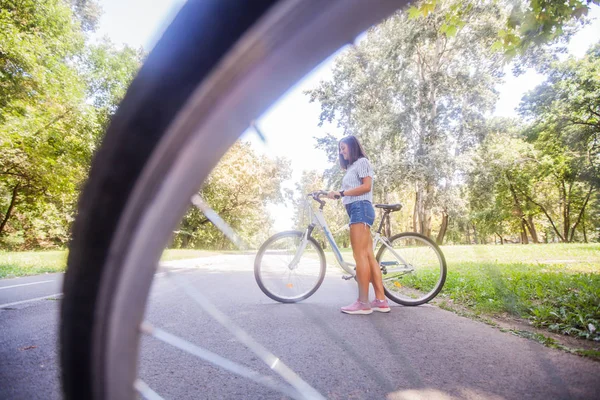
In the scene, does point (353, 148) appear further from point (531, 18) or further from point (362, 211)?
point (531, 18)

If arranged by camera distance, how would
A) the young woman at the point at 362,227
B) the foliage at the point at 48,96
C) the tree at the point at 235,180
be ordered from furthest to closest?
the foliage at the point at 48,96 < the young woman at the point at 362,227 < the tree at the point at 235,180

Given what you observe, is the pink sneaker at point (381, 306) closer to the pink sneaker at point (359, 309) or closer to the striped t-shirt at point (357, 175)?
the pink sneaker at point (359, 309)

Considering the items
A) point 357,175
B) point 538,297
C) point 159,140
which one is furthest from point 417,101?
point 159,140

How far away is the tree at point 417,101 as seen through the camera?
16.9 meters

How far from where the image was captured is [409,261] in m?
4.13

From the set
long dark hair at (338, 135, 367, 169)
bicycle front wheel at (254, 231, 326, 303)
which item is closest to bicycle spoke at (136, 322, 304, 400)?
bicycle front wheel at (254, 231, 326, 303)

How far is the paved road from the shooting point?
5.48 ft

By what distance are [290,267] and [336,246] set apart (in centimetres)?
66

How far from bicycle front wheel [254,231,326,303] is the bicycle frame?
0.13 feet

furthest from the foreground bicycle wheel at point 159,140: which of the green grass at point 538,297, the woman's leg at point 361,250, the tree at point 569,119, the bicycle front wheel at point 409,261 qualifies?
the tree at point 569,119

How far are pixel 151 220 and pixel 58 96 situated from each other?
1712cm

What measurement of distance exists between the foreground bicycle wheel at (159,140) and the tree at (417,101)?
17470 millimetres

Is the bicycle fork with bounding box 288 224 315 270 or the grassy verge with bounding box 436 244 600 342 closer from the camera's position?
the grassy verge with bounding box 436 244 600 342

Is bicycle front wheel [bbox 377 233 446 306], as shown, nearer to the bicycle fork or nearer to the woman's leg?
the woman's leg
